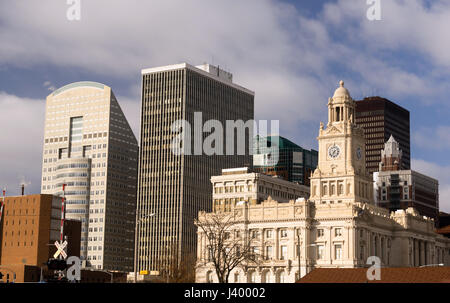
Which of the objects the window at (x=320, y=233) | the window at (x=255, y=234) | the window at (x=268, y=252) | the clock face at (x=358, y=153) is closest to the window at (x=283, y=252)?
the window at (x=268, y=252)

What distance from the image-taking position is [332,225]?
562 ft

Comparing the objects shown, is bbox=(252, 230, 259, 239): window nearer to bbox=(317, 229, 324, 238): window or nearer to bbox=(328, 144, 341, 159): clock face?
bbox=(317, 229, 324, 238): window

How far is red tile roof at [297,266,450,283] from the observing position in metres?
95.0

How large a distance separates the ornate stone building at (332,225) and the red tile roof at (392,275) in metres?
55.6

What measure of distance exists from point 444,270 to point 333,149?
9867cm

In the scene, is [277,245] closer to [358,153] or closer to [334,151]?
[334,151]

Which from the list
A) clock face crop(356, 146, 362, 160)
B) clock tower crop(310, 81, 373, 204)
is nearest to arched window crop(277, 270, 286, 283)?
clock tower crop(310, 81, 373, 204)

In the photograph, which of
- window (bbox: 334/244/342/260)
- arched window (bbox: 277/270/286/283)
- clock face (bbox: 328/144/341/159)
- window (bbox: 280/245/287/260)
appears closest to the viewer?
window (bbox: 334/244/342/260)

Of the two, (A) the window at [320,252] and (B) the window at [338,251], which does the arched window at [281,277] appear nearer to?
(A) the window at [320,252]

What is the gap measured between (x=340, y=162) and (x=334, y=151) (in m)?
3.73
